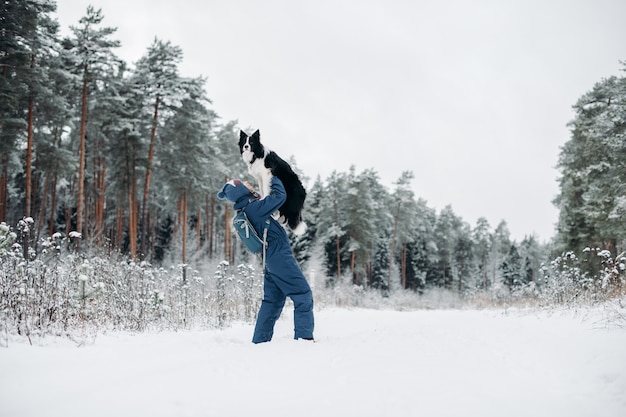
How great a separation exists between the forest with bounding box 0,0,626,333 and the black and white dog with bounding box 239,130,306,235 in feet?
7.48

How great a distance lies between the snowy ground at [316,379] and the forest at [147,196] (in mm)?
1284

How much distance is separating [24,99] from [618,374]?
22396 mm

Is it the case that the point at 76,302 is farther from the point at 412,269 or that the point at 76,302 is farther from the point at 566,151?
the point at 412,269

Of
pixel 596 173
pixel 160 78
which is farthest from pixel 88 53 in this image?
pixel 596 173

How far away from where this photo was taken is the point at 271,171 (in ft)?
14.4

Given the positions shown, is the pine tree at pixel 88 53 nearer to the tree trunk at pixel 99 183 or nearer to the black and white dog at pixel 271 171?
the tree trunk at pixel 99 183

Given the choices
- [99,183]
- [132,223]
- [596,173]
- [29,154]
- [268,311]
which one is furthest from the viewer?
[99,183]

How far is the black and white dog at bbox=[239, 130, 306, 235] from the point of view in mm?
4406

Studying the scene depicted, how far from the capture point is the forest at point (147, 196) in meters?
5.39

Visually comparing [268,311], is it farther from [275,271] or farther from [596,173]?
[596,173]

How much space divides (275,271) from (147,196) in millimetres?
21150

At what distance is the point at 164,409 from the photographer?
1.79 metres

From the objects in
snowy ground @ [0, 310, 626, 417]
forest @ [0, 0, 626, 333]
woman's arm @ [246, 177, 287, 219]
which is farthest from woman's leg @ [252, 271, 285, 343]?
forest @ [0, 0, 626, 333]

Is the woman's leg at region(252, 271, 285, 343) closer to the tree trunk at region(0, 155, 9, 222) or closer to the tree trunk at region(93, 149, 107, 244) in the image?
the tree trunk at region(0, 155, 9, 222)
